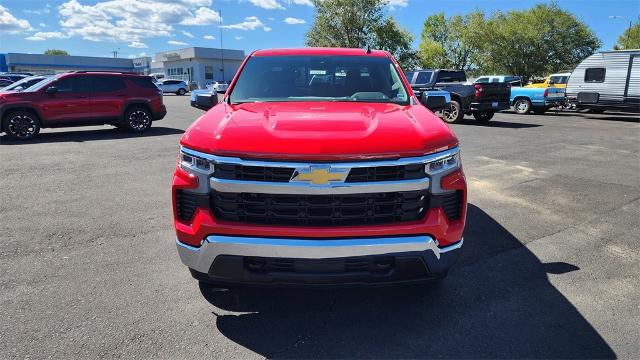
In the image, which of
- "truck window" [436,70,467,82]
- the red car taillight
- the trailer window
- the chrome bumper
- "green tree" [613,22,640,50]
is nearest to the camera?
the chrome bumper

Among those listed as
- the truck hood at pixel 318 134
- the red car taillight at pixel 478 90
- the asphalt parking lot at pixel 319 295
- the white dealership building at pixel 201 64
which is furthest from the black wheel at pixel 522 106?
the white dealership building at pixel 201 64

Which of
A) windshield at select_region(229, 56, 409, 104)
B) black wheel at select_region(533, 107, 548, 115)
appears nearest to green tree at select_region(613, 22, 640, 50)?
black wheel at select_region(533, 107, 548, 115)

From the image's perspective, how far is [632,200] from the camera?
6266mm

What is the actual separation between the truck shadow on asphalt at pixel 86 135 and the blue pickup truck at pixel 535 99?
1593 centimetres

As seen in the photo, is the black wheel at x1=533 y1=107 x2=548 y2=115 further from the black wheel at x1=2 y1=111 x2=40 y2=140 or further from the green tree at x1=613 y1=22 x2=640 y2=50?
the green tree at x1=613 y1=22 x2=640 y2=50

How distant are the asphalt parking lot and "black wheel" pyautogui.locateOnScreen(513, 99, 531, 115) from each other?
51.8 ft

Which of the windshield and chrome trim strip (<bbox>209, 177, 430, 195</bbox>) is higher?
the windshield

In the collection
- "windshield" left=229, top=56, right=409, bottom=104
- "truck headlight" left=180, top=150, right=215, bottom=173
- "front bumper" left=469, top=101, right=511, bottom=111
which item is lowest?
"truck headlight" left=180, top=150, right=215, bottom=173

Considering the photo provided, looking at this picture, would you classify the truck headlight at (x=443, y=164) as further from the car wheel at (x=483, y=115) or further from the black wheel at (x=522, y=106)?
the black wheel at (x=522, y=106)

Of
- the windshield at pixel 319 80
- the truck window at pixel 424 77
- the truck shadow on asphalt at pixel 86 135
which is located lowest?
the truck shadow on asphalt at pixel 86 135

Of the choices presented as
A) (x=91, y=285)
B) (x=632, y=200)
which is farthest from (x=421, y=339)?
(x=632, y=200)

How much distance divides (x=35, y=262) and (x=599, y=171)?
8.72 m

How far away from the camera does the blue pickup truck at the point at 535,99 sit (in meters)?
20.7

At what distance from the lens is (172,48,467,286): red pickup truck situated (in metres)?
2.60
